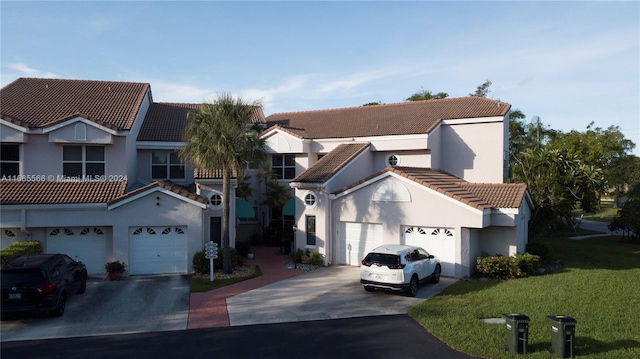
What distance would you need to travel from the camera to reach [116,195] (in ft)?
63.0

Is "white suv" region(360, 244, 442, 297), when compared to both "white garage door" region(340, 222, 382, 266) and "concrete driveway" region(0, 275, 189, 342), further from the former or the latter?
"concrete driveway" region(0, 275, 189, 342)

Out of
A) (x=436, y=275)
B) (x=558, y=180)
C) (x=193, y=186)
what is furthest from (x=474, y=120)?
(x=193, y=186)

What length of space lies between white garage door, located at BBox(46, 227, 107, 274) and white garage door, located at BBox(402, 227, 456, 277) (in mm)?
13254

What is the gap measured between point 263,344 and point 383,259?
5.82 meters

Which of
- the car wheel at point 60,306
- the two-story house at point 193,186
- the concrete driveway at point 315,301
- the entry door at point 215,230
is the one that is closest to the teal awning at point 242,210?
the two-story house at point 193,186

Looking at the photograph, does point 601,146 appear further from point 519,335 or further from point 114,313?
point 114,313

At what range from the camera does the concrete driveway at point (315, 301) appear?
13.2 meters

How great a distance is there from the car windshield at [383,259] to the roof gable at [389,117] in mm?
10877

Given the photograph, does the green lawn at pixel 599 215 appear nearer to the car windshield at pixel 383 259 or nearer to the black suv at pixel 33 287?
the car windshield at pixel 383 259

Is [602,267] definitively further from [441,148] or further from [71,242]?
[71,242]

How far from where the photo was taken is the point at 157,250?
1894 centimetres

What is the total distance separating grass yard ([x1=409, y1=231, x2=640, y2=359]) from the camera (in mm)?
10289

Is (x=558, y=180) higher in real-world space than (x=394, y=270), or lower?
higher

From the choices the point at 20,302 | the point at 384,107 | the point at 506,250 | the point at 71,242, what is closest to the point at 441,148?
the point at 384,107
